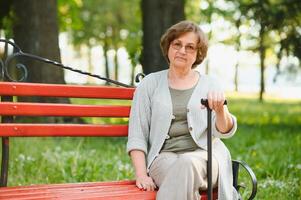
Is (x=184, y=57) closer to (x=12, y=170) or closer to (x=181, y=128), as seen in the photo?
(x=181, y=128)

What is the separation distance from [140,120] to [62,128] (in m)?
0.52

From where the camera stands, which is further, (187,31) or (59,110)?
(59,110)

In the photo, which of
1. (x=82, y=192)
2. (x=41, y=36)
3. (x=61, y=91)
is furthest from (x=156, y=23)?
(x=82, y=192)

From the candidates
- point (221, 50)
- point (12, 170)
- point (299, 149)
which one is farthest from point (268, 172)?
point (221, 50)

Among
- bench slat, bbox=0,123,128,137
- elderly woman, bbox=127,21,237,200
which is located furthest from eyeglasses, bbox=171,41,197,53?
bench slat, bbox=0,123,128,137

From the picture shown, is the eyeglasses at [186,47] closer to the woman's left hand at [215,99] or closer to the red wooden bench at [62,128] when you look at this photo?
the woman's left hand at [215,99]

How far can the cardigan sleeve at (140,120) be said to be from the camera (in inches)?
139

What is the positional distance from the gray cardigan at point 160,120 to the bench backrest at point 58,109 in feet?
0.94

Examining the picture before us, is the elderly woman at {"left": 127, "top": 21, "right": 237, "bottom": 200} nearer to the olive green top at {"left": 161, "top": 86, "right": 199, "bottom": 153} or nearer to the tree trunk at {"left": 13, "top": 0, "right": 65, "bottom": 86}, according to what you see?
the olive green top at {"left": 161, "top": 86, "right": 199, "bottom": 153}

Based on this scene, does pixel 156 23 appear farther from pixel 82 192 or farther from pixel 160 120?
pixel 82 192

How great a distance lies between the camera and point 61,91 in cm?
371

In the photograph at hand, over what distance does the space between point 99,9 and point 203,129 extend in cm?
2285

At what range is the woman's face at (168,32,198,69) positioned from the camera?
346 cm

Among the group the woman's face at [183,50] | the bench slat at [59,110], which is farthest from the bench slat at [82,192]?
the woman's face at [183,50]
